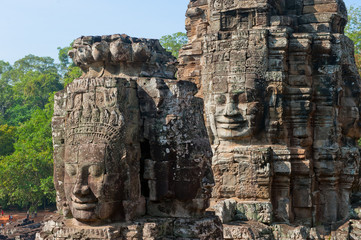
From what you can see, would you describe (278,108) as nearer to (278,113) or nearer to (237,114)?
(278,113)

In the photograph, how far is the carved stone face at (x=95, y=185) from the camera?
515cm

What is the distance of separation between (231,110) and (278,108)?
40.6 inches

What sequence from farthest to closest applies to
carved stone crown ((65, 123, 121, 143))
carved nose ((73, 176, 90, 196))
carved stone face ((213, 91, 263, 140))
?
carved stone face ((213, 91, 263, 140)) → carved stone crown ((65, 123, 121, 143)) → carved nose ((73, 176, 90, 196))

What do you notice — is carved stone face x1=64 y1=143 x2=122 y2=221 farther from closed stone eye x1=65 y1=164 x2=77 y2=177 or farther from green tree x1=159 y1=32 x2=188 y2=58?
green tree x1=159 y1=32 x2=188 y2=58

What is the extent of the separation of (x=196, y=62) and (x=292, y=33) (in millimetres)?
2446

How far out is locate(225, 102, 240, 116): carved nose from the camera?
11236 mm

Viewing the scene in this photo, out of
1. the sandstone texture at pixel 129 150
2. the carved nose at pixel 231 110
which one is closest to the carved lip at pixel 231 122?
the carved nose at pixel 231 110

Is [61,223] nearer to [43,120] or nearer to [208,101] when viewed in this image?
[208,101]

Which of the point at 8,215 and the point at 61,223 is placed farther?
the point at 8,215

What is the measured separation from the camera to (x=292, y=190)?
11.6 meters

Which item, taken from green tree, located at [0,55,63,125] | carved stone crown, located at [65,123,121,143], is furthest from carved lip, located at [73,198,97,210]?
green tree, located at [0,55,63,125]

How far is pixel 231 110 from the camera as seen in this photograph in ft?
36.9

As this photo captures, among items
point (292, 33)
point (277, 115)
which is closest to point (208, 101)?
point (277, 115)

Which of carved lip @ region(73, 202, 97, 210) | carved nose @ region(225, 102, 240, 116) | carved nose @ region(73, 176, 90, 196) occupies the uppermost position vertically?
carved nose @ region(225, 102, 240, 116)
